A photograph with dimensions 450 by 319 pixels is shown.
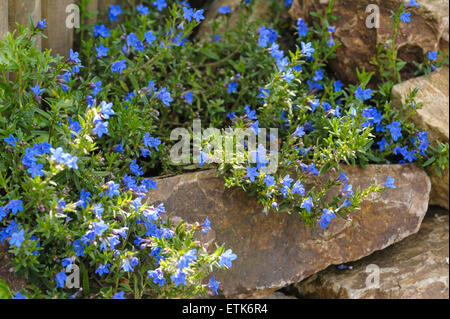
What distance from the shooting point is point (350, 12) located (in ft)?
13.8

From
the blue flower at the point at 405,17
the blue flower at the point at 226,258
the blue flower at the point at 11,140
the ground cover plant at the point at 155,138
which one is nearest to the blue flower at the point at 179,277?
→ the ground cover plant at the point at 155,138

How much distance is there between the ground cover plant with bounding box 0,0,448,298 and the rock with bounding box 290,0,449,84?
11 cm

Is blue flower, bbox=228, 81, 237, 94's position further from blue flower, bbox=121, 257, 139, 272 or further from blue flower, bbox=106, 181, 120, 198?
blue flower, bbox=121, 257, 139, 272

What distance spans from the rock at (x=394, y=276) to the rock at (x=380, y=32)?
4.40 ft

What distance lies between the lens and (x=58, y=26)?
3.76 meters

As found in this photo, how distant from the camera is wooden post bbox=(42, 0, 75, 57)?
3.67 m

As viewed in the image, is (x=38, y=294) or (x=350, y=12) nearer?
(x=38, y=294)

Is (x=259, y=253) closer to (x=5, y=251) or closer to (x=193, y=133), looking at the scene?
(x=193, y=133)

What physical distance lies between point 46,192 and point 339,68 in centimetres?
255

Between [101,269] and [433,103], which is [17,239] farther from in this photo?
[433,103]

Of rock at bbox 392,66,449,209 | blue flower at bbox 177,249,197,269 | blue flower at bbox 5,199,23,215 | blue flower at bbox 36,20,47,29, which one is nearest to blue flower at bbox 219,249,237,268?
blue flower at bbox 177,249,197,269
